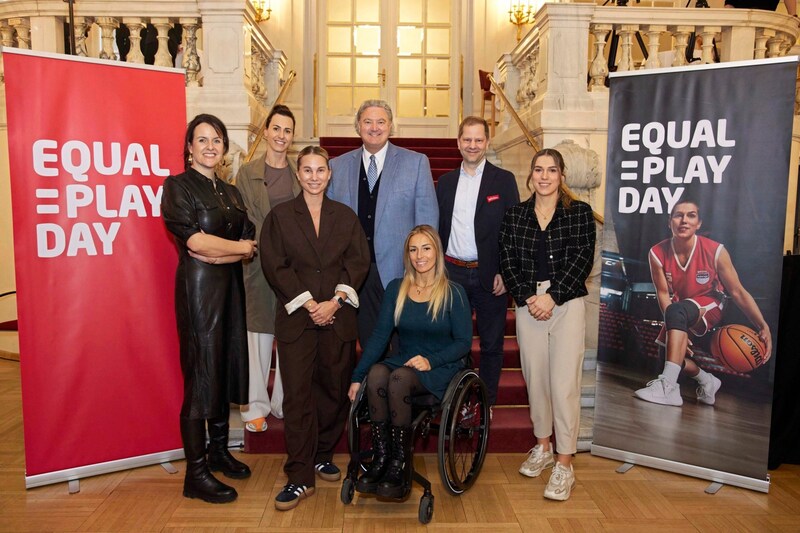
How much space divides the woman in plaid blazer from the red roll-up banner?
177cm

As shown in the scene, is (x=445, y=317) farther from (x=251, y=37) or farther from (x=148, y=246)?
(x=251, y=37)

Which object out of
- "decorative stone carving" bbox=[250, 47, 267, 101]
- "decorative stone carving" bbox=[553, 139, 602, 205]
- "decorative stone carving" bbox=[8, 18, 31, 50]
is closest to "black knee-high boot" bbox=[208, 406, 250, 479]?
"decorative stone carving" bbox=[553, 139, 602, 205]

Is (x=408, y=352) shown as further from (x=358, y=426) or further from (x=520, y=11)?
(x=520, y=11)

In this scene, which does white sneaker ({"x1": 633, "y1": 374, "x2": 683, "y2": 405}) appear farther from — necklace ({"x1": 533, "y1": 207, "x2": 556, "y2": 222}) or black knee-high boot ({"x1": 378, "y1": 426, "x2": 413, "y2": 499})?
black knee-high boot ({"x1": 378, "y1": 426, "x2": 413, "y2": 499})

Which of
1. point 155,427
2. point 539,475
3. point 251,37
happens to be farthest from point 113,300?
point 251,37

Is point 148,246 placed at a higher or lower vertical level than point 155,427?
higher

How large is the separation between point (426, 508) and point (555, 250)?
1.29 m

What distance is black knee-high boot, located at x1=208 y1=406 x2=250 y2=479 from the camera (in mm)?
3371

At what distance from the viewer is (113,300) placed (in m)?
3.40

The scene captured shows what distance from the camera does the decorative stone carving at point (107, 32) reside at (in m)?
4.96

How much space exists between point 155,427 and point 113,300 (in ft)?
2.27

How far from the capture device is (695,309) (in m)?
3.43

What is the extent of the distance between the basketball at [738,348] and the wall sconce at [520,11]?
6.17m

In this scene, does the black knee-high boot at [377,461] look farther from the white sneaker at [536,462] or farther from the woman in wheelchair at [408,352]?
→ the white sneaker at [536,462]
